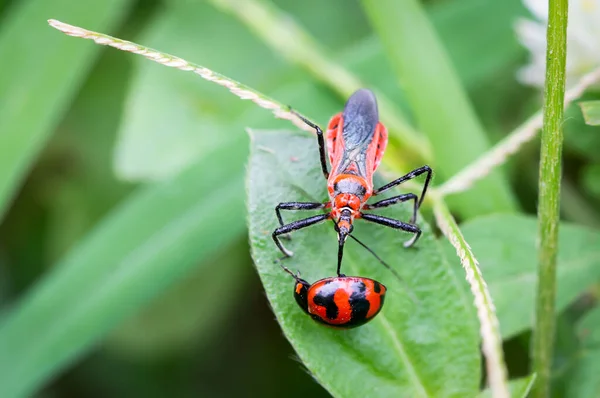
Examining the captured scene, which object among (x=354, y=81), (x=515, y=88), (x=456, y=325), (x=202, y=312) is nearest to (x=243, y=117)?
(x=354, y=81)

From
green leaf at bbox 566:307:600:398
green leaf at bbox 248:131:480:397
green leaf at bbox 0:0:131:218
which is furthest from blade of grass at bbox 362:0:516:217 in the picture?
green leaf at bbox 0:0:131:218

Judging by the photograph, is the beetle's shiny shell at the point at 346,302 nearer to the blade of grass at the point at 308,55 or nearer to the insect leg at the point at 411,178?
the insect leg at the point at 411,178

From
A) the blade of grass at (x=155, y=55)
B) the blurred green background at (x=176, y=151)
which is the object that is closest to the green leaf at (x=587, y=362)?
the blurred green background at (x=176, y=151)

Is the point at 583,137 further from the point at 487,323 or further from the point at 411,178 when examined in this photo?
the point at 487,323

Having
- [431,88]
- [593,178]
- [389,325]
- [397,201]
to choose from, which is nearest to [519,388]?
[389,325]

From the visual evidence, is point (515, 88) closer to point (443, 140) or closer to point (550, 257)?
point (443, 140)

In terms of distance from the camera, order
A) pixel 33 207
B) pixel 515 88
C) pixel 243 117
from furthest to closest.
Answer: pixel 33 207
pixel 515 88
pixel 243 117
